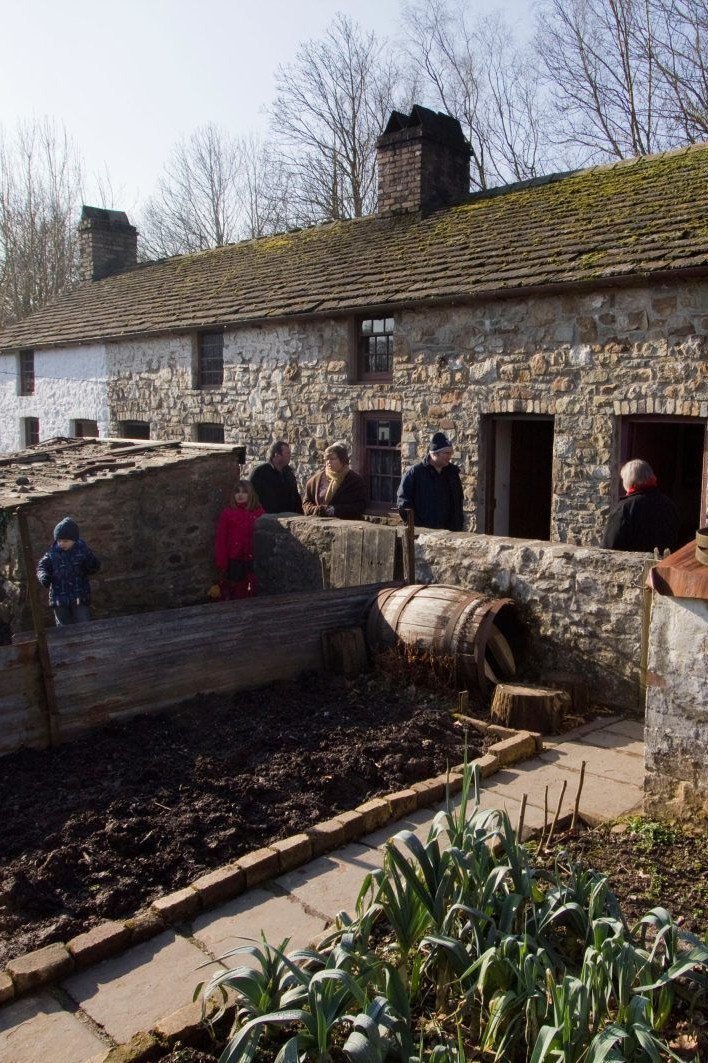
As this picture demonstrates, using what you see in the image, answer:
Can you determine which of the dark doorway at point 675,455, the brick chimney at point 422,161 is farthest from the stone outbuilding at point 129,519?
the brick chimney at point 422,161

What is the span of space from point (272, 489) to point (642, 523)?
15.2 feet

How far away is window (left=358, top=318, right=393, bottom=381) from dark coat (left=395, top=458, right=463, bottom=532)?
4176mm

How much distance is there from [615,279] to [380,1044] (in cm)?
862

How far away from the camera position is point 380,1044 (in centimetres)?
256

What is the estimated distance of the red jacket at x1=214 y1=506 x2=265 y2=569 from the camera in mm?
9148

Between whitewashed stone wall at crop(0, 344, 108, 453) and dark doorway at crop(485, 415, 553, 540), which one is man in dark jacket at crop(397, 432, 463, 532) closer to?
dark doorway at crop(485, 415, 553, 540)

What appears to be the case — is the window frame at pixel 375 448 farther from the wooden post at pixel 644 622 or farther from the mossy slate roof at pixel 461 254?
the wooden post at pixel 644 622

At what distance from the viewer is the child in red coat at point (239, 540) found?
916 centimetres

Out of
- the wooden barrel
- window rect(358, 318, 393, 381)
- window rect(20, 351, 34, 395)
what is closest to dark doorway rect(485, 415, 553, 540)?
window rect(358, 318, 393, 381)

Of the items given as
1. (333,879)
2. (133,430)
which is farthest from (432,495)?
(133,430)

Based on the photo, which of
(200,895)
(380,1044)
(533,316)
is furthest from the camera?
(533,316)

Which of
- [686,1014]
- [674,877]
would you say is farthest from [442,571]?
[686,1014]

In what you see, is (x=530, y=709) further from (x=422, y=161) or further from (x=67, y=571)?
(x=422, y=161)

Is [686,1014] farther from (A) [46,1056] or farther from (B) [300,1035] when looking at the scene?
(A) [46,1056]
